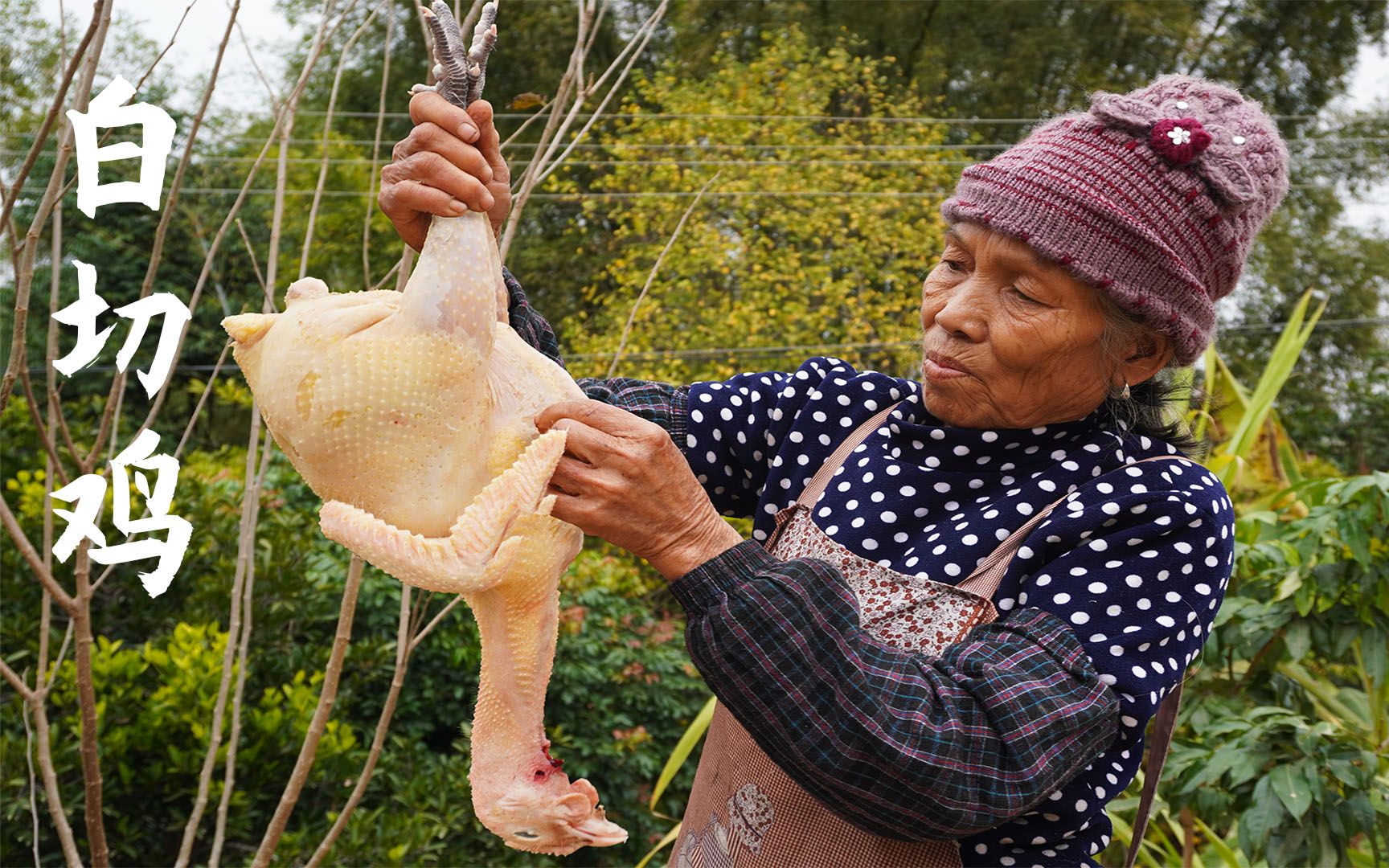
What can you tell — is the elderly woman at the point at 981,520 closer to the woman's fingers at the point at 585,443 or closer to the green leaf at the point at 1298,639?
the woman's fingers at the point at 585,443

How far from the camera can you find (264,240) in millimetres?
11367

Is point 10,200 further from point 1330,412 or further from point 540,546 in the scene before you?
point 1330,412

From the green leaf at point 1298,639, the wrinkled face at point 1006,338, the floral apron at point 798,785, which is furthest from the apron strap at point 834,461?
the green leaf at point 1298,639

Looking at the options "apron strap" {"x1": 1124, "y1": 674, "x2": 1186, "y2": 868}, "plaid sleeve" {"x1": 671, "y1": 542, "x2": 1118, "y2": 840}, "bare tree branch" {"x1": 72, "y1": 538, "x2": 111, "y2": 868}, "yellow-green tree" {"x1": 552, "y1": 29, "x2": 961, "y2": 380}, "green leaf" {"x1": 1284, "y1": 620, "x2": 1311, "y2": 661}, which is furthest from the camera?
"yellow-green tree" {"x1": 552, "y1": 29, "x2": 961, "y2": 380}

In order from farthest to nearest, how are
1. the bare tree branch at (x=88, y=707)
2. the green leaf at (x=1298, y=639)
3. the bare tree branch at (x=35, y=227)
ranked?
the green leaf at (x=1298, y=639)
the bare tree branch at (x=88, y=707)
the bare tree branch at (x=35, y=227)

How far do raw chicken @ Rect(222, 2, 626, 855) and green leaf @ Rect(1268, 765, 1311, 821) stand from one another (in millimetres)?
1775

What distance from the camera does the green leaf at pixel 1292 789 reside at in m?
2.44

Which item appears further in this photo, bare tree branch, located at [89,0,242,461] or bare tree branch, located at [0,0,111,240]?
bare tree branch, located at [89,0,242,461]

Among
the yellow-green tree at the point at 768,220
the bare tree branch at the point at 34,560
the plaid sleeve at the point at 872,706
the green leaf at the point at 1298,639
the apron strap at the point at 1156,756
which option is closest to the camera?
the plaid sleeve at the point at 872,706

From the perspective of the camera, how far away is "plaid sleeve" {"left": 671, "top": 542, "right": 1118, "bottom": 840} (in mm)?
1057

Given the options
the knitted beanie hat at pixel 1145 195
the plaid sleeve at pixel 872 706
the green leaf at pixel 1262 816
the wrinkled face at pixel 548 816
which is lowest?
the green leaf at pixel 1262 816

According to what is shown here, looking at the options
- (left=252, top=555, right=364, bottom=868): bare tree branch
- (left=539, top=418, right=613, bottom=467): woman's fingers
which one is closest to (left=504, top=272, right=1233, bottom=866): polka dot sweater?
(left=539, top=418, right=613, bottom=467): woman's fingers

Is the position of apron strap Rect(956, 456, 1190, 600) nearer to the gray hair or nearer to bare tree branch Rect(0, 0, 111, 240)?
the gray hair

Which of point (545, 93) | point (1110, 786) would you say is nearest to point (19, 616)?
point (1110, 786)
